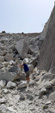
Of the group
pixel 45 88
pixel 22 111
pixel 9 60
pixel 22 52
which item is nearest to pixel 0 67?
pixel 9 60

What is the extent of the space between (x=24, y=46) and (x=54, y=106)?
899 centimetres

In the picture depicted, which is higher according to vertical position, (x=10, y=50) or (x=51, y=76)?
(x=10, y=50)

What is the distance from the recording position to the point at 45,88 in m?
6.96

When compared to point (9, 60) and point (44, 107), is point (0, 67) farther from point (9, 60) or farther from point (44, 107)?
point (44, 107)

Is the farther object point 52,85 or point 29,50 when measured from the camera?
point 29,50

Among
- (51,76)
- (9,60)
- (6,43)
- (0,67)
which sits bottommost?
(51,76)

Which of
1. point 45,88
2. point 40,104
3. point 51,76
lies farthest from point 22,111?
point 51,76

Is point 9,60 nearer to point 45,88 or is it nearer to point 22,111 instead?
point 45,88

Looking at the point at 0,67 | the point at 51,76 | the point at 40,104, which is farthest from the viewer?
the point at 0,67

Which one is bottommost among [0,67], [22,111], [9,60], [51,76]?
[22,111]

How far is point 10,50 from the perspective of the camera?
15836mm

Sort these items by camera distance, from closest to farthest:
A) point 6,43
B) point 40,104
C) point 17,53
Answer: point 40,104 → point 17,53 → point 6,43

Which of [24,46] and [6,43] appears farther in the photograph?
[6,43]

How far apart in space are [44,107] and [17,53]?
31.7 feet
